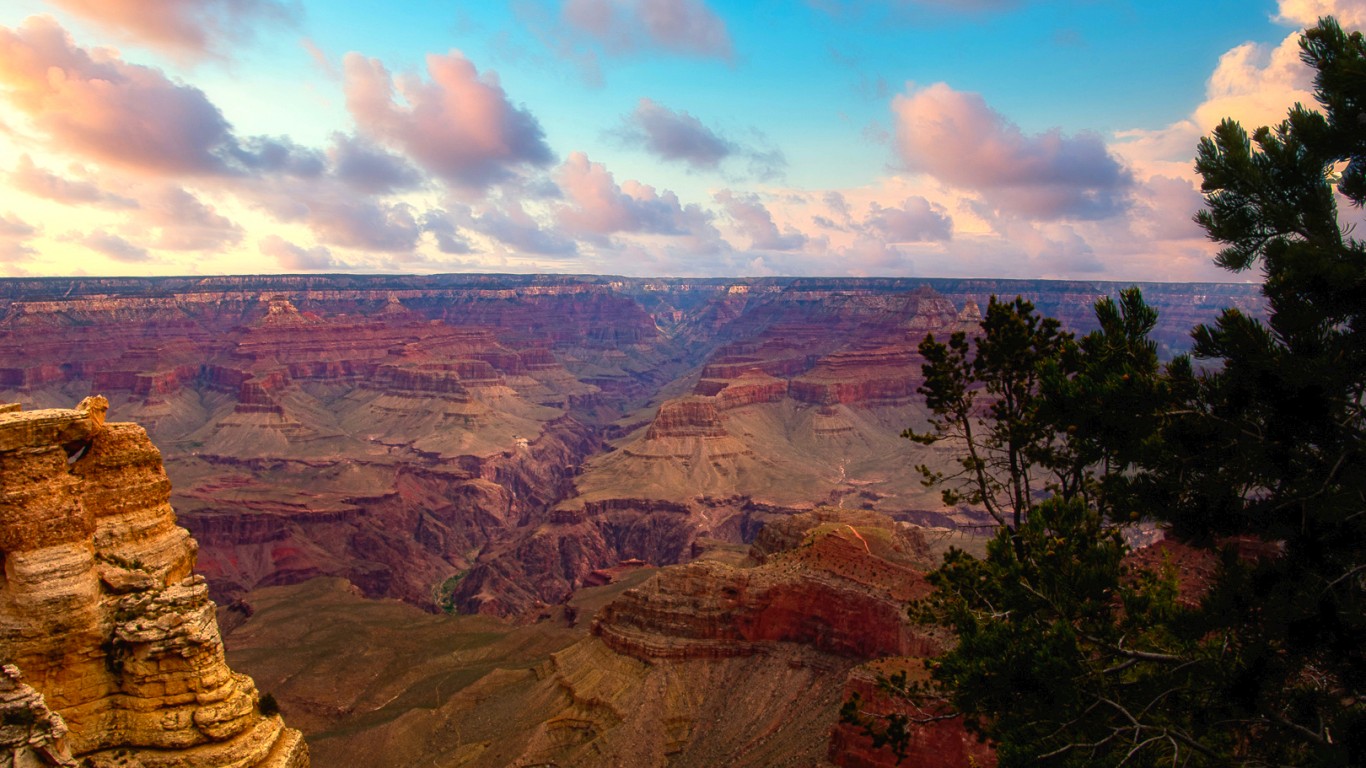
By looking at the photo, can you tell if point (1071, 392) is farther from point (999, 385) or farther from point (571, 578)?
point (571, 578)

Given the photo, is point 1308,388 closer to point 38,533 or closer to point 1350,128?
point 1350,128

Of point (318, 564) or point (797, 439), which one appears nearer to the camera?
point (318, 564)

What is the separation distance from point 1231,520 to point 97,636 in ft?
75.5

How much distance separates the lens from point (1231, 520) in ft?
42.0

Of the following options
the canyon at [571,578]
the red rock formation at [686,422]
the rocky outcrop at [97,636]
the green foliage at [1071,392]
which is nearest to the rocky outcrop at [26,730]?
the canyon at [571,578]

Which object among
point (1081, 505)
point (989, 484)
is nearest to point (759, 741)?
point (989, 484)

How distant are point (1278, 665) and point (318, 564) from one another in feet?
425

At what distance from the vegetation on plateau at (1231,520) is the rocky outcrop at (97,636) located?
1593 centimetres

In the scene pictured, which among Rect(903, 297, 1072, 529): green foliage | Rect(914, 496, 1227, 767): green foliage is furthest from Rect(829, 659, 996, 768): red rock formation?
Rect(914, 496, 1227, 767): green foliage

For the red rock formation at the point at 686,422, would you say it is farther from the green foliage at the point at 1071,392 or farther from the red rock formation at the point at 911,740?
the green foliage at the point at 1071,392

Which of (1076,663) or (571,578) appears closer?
(1076,663)

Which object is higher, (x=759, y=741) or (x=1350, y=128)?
(x=1350, y=128)

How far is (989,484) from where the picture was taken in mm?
20031

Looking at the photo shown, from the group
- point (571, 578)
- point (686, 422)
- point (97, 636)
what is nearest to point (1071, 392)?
point (97, 636)
